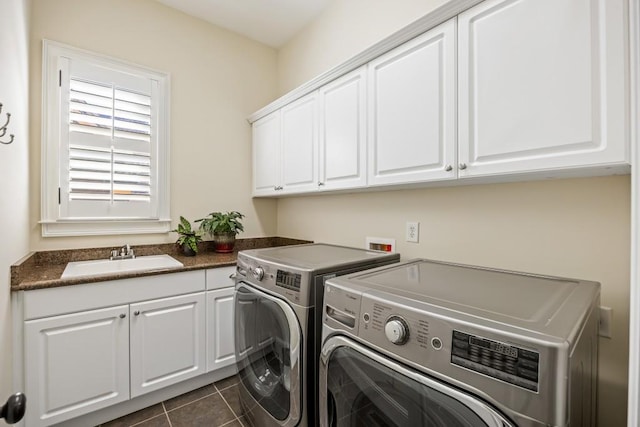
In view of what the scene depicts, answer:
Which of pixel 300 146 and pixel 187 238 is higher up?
pixel 300 146

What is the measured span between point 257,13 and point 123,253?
2197 millimetres

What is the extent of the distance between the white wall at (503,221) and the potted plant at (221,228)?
28.7 inches

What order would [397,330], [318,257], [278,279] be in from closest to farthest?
[397,330], [278,279], [318,257]

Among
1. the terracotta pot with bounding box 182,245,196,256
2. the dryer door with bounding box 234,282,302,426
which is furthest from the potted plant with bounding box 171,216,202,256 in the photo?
the dryer door with bounding box 234,282,302,426

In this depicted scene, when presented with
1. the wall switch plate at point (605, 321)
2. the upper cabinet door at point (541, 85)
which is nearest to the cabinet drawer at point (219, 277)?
the upper cabinet door at point (541, 85)

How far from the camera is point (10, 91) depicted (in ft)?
4.50

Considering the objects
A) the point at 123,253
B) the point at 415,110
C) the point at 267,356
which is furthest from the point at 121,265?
the point at 415,110

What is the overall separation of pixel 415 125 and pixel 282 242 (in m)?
1.83

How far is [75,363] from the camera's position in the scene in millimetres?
1566

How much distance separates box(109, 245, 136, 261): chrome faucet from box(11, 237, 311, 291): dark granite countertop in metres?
0.04

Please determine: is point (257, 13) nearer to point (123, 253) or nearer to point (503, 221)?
point (123, 253)

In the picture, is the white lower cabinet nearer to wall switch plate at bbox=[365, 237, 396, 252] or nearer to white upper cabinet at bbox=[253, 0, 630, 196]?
wall switch plate at bbox=[365, 237, 396, 252]

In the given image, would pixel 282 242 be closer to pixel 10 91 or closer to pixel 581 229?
pixel 10 91

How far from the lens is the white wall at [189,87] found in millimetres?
1964
